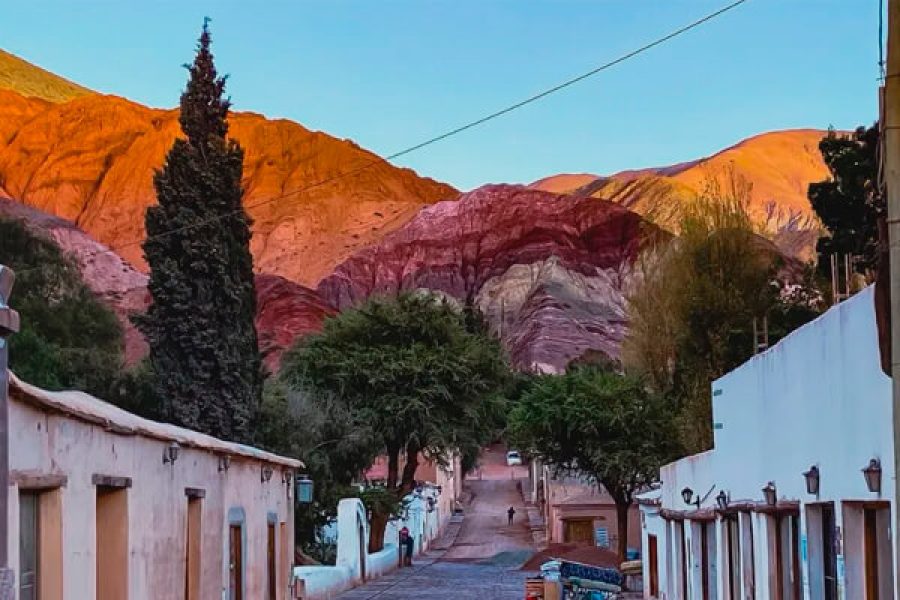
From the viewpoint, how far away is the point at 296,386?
144ft

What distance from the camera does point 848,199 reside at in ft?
91.1

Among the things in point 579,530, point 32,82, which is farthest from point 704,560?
point 32,82

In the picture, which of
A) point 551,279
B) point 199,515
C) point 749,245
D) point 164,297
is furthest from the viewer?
point 551,279

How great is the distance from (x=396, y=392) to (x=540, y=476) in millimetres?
24650

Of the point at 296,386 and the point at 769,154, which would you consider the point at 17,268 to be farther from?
the point at 769,154

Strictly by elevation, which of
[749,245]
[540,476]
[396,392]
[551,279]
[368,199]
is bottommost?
[540,476]

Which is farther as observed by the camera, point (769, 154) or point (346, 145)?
point (346, 145)

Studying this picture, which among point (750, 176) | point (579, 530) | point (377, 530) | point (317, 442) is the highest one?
point (750, 176)

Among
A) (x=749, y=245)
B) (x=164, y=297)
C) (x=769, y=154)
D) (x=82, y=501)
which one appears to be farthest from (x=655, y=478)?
(x=769, y=154)

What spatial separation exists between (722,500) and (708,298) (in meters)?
17.9

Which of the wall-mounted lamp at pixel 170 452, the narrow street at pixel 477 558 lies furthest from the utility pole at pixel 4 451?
the narrow street at pixel 477 558

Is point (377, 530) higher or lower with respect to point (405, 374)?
lower

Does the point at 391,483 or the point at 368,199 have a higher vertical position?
the point at 368,199

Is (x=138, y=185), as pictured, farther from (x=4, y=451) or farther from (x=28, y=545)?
(x=4, y=451)
